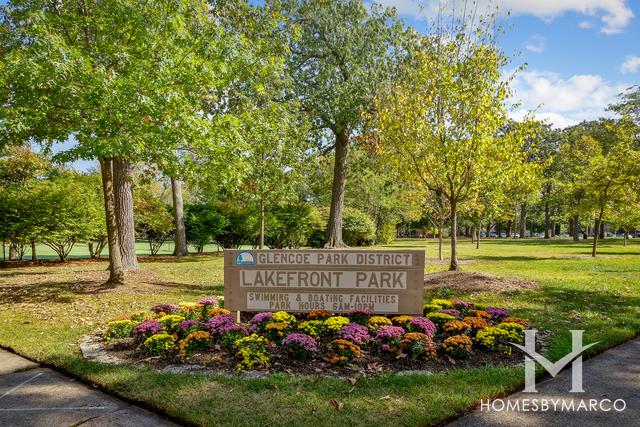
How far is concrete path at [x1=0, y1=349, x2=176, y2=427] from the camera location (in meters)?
3.31

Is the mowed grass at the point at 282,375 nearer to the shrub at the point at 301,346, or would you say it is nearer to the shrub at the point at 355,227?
the shrub at the point at 301,346

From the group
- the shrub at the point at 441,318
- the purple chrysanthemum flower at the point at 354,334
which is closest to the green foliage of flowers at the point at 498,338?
the shrub at the point at 441,318

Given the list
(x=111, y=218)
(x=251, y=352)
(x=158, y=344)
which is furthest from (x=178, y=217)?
(x=251, y=352)

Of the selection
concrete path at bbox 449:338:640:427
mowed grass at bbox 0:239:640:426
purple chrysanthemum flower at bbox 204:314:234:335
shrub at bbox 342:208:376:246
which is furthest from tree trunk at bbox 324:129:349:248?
concrete path at bbox 449:338:640:427

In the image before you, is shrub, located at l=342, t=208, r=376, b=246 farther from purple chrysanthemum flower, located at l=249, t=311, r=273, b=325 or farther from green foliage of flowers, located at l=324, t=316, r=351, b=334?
green foliage of flowers, located at l=324, t=316, r=351, b=334

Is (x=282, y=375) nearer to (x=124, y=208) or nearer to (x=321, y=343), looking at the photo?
(x=321, y=343)

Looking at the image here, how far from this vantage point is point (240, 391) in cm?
375

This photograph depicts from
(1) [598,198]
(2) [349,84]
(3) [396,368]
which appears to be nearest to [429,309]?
(3) [396,368]

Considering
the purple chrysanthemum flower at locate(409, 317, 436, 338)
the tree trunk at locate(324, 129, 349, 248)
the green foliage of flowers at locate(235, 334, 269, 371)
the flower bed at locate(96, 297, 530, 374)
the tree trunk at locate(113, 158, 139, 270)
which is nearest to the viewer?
the green foliage of flowers at locate(235, 334, 269, 371)

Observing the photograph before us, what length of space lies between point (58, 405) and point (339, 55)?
16.9 meters

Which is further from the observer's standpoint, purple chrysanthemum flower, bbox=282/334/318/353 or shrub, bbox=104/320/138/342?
shrub, bbox=104/320/138/342

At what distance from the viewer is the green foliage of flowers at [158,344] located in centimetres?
479

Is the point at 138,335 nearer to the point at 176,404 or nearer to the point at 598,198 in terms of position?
the point at 176,404

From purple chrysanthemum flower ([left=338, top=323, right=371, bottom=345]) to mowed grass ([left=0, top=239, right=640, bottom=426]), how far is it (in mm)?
753
